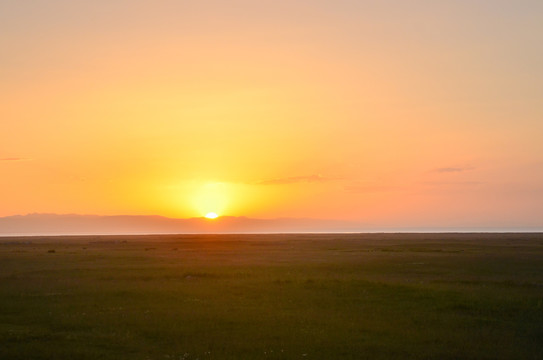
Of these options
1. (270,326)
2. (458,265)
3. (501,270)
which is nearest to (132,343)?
(270,326)

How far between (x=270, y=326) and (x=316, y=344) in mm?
3592

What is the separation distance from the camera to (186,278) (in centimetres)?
4344

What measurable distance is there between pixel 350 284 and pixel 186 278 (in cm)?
1407

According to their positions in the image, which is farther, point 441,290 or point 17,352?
point 441,290

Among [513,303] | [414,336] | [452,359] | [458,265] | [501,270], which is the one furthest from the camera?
[458,265]

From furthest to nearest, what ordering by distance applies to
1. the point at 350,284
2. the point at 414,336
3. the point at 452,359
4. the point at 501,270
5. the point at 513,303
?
the point at 501,270, the point at 350,284, the point at 513,303, the point at 414,336, the point at 452,359

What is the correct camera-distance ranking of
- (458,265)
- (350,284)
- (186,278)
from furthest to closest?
(458,265), (186,278), (350,284)

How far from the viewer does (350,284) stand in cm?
3706

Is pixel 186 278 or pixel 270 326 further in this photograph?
pixel 186 278

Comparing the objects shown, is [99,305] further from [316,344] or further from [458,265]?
[458,265]

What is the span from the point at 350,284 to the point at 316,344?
16986mm

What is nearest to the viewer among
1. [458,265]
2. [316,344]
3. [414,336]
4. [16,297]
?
[316,344]

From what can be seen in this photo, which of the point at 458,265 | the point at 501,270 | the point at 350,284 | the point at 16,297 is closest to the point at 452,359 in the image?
the point at 350,284

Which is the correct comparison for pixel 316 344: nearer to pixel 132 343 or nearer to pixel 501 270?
pixel 132 343
